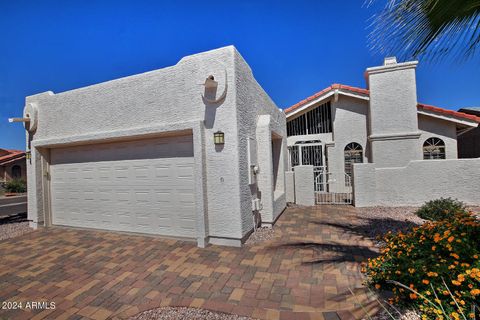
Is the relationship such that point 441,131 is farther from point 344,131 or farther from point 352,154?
point 344,131

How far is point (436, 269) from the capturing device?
8.16 feet

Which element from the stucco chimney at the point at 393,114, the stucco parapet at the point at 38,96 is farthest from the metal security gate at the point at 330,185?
the stucco parapet at the point at 38,96

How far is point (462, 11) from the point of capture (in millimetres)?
1733

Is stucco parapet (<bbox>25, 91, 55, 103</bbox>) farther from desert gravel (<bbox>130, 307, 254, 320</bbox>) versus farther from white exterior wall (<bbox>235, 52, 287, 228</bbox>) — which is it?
desert gravel (<bbox>130, 307, 254, 320</bbox>)

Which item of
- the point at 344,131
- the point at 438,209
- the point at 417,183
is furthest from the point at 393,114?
the point at 438,209

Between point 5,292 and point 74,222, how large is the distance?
3852 millimetres

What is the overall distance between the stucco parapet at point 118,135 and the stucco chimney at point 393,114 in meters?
9.37

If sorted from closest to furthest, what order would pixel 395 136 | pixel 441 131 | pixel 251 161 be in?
1. pixel 251 161
2. pixel 395 136
3. pixel 441 131

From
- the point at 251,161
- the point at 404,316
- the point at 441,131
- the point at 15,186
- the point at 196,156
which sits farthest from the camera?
the point at 15,186

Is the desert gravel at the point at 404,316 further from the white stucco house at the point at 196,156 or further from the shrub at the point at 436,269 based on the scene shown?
the white stucco house at the point at 196,156

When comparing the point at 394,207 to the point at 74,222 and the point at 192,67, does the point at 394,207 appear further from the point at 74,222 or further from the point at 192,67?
the point at 74,222

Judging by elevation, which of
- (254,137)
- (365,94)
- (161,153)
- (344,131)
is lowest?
(161,153)

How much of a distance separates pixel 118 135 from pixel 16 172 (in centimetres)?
3024

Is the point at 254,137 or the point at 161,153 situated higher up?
the point at 254,137
